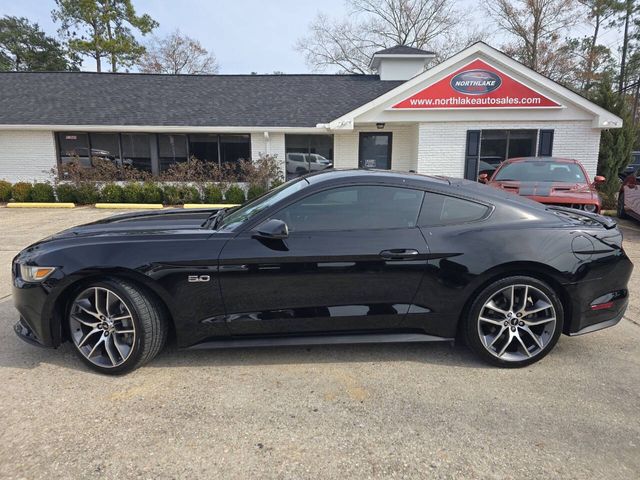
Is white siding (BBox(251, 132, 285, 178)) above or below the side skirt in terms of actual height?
above

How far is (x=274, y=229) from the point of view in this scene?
287 cm

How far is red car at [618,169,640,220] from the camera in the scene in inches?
339

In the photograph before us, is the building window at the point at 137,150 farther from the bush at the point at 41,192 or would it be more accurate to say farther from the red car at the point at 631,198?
the red car at the point at 631,198

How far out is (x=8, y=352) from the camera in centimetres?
339

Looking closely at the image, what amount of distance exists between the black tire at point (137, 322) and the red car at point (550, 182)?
6215mm

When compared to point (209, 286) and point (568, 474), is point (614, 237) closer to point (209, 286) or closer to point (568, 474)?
point (568, 474)

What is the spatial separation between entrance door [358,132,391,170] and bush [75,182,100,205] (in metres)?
9.04

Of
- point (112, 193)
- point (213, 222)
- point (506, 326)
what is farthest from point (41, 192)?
point (506, 326)

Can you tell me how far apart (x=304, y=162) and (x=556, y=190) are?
933cm

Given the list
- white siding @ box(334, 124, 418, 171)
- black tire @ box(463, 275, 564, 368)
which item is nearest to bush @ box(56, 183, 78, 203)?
white siding @ box(334, 124, 418, 171)

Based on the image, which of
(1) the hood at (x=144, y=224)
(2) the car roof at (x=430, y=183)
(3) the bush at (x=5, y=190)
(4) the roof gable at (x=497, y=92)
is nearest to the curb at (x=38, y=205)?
(3) the bush at (x=5, y=190)

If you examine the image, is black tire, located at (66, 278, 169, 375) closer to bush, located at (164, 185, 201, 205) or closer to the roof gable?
bush, located at (164, 185, 201, 205)

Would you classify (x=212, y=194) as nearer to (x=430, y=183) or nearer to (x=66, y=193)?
(x=66, y=193)

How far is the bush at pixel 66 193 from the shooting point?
13086 mm
